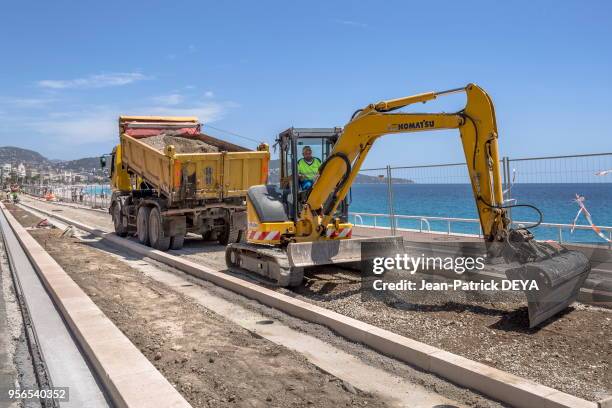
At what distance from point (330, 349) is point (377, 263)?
3518 mm

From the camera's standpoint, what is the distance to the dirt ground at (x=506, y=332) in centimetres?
487

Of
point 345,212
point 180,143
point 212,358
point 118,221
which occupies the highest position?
point 180,143

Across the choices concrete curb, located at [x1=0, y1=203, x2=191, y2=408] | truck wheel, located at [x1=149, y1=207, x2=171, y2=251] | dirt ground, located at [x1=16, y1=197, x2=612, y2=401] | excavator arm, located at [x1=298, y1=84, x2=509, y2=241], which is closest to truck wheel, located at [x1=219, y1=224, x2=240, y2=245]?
truck wheel, located at [x1=149, y1=207, x2=171, y2=251]

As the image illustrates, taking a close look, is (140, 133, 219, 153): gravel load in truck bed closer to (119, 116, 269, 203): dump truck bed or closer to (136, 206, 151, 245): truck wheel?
(119, 116, 269, 203): dump truck bed

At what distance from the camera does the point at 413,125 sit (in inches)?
290

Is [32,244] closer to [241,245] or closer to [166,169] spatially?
[166,169]

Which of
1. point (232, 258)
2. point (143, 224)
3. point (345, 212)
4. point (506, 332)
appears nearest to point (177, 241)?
point (143, 224)

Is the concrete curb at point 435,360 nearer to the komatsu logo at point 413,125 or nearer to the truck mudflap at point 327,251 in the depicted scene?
the truck mudflap at point 327,251

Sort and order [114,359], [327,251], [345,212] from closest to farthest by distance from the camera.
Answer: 1. [114,359]
2. [327,251]
3. [345,212]

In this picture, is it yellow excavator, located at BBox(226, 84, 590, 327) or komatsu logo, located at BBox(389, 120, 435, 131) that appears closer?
yellow excavator, located at BBox(226, 84, 590, 327)

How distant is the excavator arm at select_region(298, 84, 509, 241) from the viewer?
6676mm

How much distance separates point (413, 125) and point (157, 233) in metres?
9.65

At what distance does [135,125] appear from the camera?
55.5 feet

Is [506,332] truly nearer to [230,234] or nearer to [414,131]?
[414,131]
